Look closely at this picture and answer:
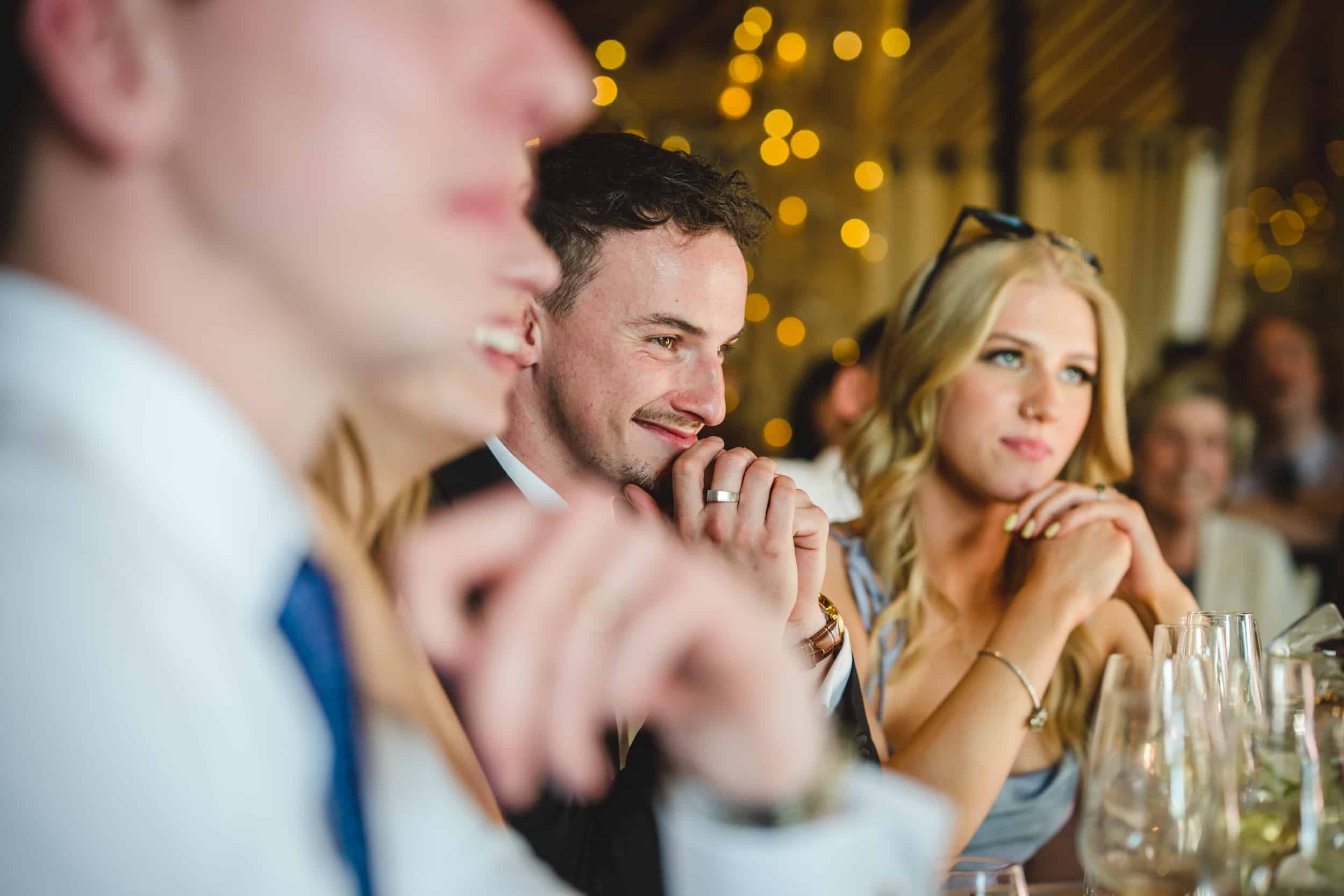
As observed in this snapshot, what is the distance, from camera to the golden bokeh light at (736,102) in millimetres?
5809

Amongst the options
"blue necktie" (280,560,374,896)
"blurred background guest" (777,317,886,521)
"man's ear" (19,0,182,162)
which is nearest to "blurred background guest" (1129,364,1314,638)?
"blurred background guest" (777,317,886,521)

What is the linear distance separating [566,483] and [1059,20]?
5932 millimetres

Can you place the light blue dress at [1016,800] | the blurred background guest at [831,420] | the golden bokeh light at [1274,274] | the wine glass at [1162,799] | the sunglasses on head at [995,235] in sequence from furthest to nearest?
the golden bokeh light at [1274,274], the blurred background guest at [831,420], the sunglasses on head at [995,235], the light blue dress at [1016,800], the wine glass at [1162,799]

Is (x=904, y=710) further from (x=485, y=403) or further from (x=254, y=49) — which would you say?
(x=254, y=49)

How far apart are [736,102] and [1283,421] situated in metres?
3.08

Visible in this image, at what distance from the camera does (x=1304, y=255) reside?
245 inches

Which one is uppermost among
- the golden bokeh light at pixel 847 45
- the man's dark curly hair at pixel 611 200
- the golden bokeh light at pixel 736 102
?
the golden bokeh light at pixel 847 45

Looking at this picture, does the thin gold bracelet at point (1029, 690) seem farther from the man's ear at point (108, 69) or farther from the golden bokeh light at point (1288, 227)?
the golden bokeh light at point (1288, 227)

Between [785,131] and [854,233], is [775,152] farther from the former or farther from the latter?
[854,233]

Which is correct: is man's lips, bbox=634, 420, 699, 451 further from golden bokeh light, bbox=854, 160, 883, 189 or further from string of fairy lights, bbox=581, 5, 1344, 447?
golden bokeh light, bbox=854, 160, 883, 189

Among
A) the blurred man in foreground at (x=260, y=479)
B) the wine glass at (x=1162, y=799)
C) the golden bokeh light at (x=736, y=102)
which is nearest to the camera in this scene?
the blurred man in foreground at (x=260, y=479)

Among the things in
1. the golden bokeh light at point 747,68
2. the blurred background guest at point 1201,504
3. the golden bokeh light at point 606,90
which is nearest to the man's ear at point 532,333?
the blurred background guest at point 1201,504

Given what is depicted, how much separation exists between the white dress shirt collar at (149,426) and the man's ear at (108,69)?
79mm

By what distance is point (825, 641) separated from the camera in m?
1.46
